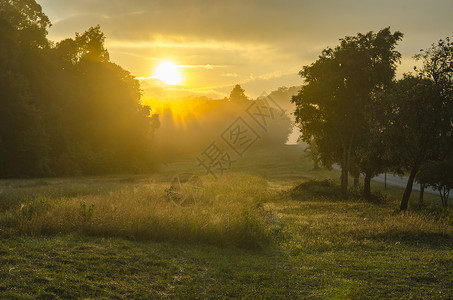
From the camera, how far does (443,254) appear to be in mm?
12164

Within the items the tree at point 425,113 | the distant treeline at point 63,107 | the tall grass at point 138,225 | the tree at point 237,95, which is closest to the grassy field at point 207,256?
the tall grass at point 138,225

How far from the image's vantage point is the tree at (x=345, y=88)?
30.8 m

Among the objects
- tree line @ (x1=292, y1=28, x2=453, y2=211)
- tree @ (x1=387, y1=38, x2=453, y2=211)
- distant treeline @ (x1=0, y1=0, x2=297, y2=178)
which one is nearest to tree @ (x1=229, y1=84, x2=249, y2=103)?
Result: distant treeline @ (x1=0, y1=0, x2=297, y2=178)

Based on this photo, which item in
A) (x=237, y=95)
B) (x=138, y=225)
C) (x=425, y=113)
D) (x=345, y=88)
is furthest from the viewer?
(x=237, y=95)

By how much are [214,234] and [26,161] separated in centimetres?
3732

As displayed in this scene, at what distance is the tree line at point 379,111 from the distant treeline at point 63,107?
29.5 m

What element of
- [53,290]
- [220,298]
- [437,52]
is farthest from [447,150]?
[53,290]

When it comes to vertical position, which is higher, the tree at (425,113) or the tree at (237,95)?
the tree at (237,95)

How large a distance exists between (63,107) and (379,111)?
39.9m

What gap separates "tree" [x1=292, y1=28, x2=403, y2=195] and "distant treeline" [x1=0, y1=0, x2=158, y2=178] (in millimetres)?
29362

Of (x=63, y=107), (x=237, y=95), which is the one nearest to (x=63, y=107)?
(x=63, y=107)

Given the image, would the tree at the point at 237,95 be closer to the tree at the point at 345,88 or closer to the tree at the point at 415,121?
the tree at the point at 345,88

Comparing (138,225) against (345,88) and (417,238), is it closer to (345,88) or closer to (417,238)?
(417,238)

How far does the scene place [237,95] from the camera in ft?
369
